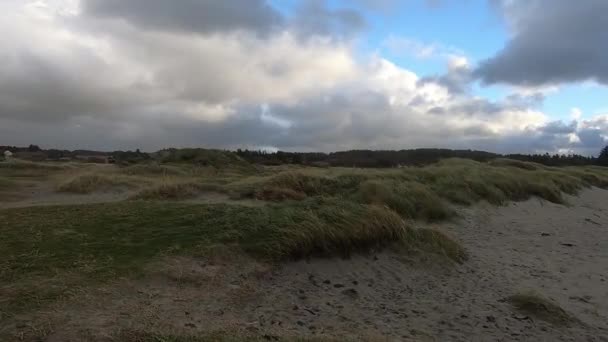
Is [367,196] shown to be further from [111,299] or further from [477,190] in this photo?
[111,299]

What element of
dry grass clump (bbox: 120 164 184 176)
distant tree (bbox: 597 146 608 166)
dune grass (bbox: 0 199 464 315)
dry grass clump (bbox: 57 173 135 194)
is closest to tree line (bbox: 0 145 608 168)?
distant tree (bbox: 597 146 608 166)

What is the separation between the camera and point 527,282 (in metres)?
7.25

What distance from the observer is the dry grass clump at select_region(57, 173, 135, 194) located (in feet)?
45.6

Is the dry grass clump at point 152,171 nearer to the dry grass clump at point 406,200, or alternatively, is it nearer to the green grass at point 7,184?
the green grass at point 7,184

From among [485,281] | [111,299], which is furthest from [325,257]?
[111,299]

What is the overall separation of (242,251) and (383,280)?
2092 millimetres

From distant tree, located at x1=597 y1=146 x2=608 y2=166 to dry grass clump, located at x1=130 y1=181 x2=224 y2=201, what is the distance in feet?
226

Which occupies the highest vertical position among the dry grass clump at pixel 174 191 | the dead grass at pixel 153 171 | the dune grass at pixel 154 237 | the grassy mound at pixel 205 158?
the grassy mound at pixel 205 158

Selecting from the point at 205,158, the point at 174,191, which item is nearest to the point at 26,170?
the point at 205,158

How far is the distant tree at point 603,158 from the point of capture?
2611 inches

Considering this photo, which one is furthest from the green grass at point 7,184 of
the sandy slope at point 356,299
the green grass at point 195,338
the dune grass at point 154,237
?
the green grass at point 195,338

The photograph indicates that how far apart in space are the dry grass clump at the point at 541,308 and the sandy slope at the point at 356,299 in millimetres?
138

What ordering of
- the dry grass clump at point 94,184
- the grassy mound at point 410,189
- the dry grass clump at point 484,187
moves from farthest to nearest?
the dry grass clump at point 484,187
the dry grass clump at point 94,184
the grassy mound at point 410,189

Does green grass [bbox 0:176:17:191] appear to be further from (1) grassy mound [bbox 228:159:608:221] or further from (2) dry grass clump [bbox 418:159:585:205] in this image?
(2) dry grass clump [bbox 418:159:585:205]
